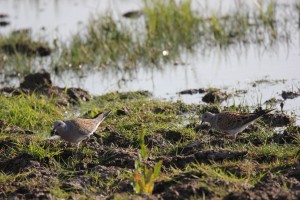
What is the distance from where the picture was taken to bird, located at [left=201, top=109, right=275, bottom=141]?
9.27 m

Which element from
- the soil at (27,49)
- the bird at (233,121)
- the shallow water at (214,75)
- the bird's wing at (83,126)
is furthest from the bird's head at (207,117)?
the soil at (27,49)

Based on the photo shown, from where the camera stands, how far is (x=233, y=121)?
929 cm

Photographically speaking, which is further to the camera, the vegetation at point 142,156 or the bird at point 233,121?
the bird at point 233,121

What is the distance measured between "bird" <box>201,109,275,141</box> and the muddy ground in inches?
6.1

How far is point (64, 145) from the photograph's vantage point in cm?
933

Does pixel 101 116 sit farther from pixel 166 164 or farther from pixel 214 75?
pixel 214 75

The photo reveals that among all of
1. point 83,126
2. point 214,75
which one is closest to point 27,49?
point 214,75

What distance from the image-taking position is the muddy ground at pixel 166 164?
22.7ft

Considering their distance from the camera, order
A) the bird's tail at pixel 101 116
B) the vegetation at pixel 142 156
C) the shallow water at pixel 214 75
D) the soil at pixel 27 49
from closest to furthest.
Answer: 1. the vegetation at pixel 142 156
2. the bird's tail at pixel 101 116
3. the shallow water at pixel 214 75
4. the soil at pixel 27 49

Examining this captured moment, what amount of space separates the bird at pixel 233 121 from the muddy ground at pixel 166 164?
0.51 ft

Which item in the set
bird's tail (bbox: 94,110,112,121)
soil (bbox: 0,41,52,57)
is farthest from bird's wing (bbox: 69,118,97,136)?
soil (bbox: 0,41,52,57)

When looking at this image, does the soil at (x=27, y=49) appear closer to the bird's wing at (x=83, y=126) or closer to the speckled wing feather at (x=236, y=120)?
the bird's wing at (x=83, y=126)

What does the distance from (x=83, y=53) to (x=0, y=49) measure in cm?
199

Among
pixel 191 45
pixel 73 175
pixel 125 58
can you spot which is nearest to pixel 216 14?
pixel 191 45
